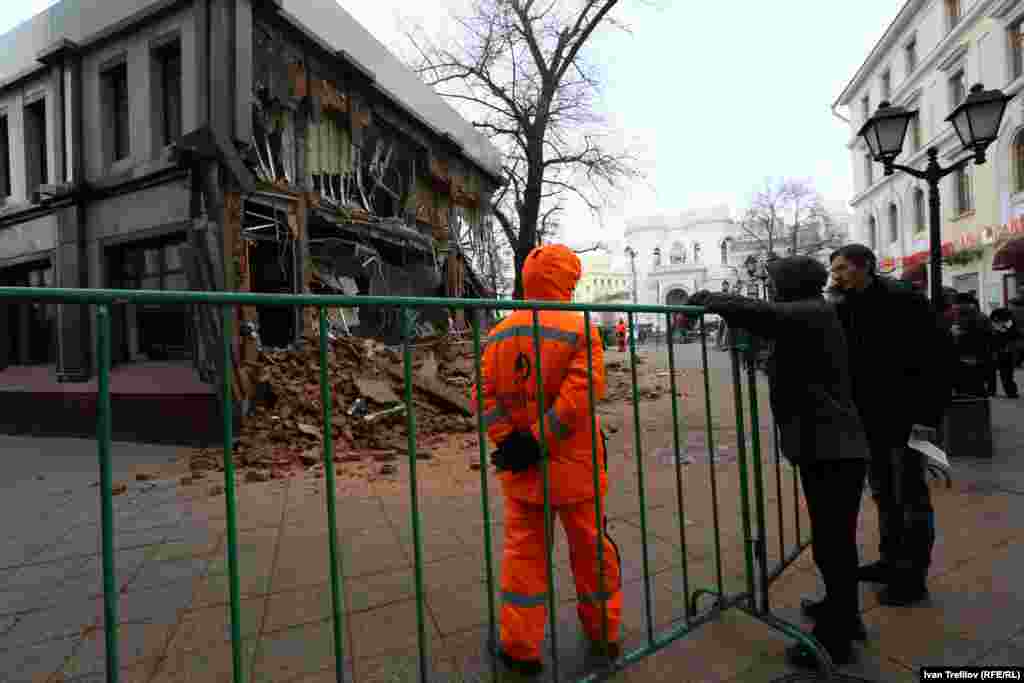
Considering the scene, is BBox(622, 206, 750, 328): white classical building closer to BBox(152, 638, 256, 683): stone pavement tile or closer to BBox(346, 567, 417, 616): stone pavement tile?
BBox(346, 567, 417, 616): stone pavement tile

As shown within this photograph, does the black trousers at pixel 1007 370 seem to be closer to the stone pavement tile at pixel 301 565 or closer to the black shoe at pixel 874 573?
the black shoe at pixel 874 573

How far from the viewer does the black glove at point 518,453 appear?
2119 mm

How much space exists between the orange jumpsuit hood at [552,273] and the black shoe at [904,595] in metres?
2.20

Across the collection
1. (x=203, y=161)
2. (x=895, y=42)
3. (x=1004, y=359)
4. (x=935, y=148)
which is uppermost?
(x=895, y=42)

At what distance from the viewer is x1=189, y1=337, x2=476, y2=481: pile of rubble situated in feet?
21.3

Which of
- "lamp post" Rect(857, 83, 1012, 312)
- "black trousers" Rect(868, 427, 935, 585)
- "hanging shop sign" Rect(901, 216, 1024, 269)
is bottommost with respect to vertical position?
"black trousers" Rect(868, 427, 935, 585)

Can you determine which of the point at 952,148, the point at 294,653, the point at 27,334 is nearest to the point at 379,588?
the point at 294,653

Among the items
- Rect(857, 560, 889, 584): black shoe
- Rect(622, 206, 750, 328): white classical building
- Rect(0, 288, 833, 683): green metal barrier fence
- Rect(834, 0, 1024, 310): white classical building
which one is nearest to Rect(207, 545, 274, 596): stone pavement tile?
Rect(0, 288, 833, 683): green metal barrier fence

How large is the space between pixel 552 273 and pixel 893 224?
34597 mm

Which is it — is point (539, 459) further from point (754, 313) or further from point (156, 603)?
point (156, 603)

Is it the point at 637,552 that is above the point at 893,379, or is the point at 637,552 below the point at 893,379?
below

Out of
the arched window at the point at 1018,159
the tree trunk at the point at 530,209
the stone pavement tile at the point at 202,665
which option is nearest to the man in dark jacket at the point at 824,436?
the stone pavement tile at the point at 202,665

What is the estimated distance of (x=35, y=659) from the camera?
2508 millimetres

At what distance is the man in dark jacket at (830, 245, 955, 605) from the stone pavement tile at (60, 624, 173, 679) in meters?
3.50
